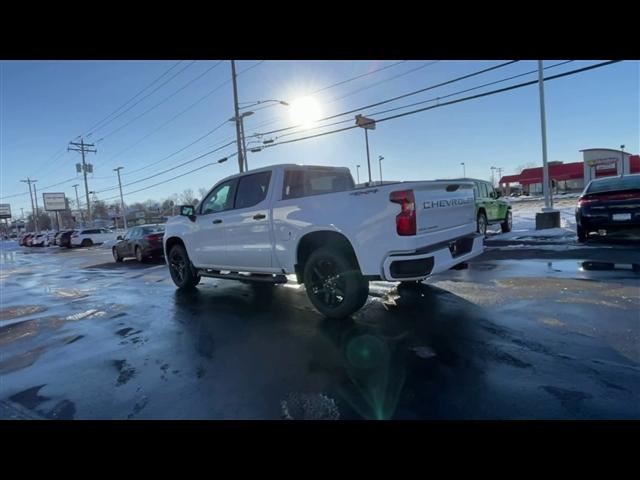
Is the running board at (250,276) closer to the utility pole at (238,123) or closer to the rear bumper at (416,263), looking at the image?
the rear bumper at (416,263)

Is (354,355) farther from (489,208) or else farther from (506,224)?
(506,224)

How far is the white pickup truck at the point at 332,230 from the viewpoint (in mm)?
4008

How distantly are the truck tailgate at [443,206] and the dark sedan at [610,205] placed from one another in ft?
19.4

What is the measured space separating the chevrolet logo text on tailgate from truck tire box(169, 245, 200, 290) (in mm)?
4885

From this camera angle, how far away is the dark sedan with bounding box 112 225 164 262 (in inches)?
555

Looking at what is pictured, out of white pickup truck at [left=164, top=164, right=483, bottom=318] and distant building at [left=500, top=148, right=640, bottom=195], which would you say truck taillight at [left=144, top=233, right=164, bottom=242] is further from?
distant building at [left=500, top=148, right=640, bottom=195]

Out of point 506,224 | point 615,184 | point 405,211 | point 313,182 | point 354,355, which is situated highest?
point 313,182

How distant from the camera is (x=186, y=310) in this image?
593 cm

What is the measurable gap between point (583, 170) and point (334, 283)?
66586 mm

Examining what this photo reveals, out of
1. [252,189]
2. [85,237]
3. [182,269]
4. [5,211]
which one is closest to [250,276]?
[252,189]

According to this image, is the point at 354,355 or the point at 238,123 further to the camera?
the point at 238,123

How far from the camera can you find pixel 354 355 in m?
3.62
